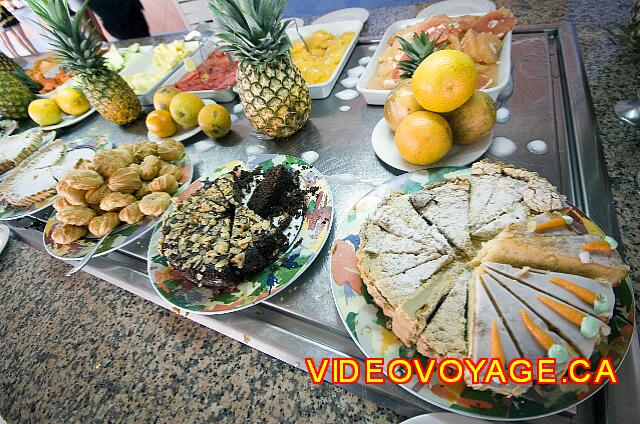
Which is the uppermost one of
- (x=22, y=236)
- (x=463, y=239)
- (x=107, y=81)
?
(x=107, y=81)

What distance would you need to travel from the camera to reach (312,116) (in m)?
2.27

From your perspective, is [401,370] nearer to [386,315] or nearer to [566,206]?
[386,315]

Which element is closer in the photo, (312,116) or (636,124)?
(636,124)

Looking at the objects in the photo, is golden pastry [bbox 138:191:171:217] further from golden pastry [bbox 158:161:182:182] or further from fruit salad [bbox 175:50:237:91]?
fruit salad [bbox 175:50:237:91]

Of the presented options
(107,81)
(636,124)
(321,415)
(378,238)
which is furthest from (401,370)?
(107,81)

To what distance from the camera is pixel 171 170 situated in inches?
77.7

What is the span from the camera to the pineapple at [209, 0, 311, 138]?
1693 millimetres

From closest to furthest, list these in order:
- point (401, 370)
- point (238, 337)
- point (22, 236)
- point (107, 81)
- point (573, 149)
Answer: point (401, 370), point (238, 337), point (573, 149), point (22, 236), point (107, 81)

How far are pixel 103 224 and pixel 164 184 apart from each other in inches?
13.8

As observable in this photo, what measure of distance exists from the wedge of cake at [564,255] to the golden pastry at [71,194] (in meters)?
1.92

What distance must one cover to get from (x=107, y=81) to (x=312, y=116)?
58.4 inches

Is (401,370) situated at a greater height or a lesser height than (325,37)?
lesser

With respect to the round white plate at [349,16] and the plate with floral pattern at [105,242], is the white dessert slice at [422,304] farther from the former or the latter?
the round white plate at [349,16]

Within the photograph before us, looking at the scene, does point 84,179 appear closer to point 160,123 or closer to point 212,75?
point 160,123
